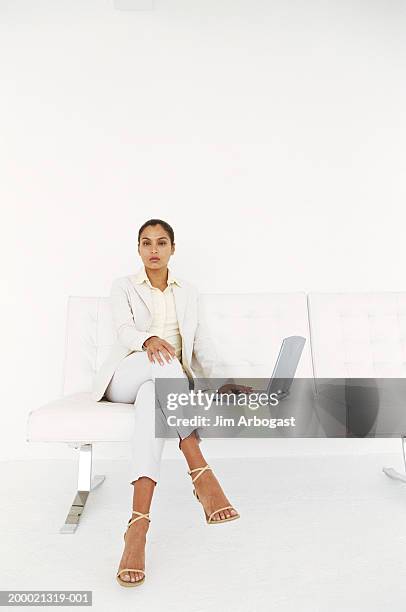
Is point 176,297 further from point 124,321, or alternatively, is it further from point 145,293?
point 124,321

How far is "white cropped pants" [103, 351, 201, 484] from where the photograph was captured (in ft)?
5.21

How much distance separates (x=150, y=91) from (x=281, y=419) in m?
2.12

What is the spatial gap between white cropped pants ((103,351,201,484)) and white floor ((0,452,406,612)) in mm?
298

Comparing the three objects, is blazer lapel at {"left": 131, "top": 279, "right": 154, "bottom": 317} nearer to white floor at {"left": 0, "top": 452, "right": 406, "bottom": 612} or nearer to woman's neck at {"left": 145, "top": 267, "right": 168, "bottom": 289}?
woman's neck at {"left": 145, "top": 267, "right": 168, "bottom": 289}

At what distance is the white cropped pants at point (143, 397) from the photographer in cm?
159

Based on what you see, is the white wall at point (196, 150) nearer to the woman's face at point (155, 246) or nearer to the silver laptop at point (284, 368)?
the woman's face at point (155, 246)

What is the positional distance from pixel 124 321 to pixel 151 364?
33cm

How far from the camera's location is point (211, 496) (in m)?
1.53

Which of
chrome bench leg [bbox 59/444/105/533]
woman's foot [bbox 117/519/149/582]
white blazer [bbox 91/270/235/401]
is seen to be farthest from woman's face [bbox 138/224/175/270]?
woman's foot [bbox 117/519/149/582]

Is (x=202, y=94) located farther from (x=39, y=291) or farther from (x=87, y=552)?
(x=87, y=552)

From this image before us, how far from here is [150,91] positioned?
306 centimetres

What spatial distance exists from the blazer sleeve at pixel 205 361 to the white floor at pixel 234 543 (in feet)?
1.62

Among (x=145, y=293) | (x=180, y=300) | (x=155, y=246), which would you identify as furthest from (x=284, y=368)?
(x=155, y=246)

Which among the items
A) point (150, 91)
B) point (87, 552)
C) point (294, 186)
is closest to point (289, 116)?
point (294, 186)
